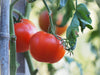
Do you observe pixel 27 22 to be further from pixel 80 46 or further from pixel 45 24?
pixel 80 46

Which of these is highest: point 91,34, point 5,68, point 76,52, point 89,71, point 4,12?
point 4,12

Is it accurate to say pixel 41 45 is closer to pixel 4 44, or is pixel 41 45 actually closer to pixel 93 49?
pixel 4 44

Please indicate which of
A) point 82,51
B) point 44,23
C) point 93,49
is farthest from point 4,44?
point 82,51

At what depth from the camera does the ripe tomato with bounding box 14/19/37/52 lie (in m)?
0.81

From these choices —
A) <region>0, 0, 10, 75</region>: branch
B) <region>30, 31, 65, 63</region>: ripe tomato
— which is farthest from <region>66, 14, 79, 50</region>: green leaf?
<region>0, 0, 10, 75</region>: branch

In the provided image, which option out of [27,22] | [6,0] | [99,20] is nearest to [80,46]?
[99,20]

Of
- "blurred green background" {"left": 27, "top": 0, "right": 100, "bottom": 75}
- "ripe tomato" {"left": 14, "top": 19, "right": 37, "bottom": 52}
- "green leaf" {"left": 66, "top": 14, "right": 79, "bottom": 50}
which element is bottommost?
"blurred green background" {"left": 27, "top": 0, "right": 100, "bottom": 75}

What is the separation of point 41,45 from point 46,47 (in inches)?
0.8

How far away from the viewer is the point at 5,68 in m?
0.52

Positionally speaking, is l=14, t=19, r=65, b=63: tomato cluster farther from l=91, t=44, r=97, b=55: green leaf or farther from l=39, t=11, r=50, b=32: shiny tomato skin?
l=91, t=44, r=97, b=55: green leaf

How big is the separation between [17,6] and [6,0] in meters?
0.47

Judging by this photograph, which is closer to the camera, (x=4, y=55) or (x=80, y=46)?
(x=4, y=55)

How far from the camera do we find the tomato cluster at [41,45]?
79cm

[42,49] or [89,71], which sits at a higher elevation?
[42,49]
